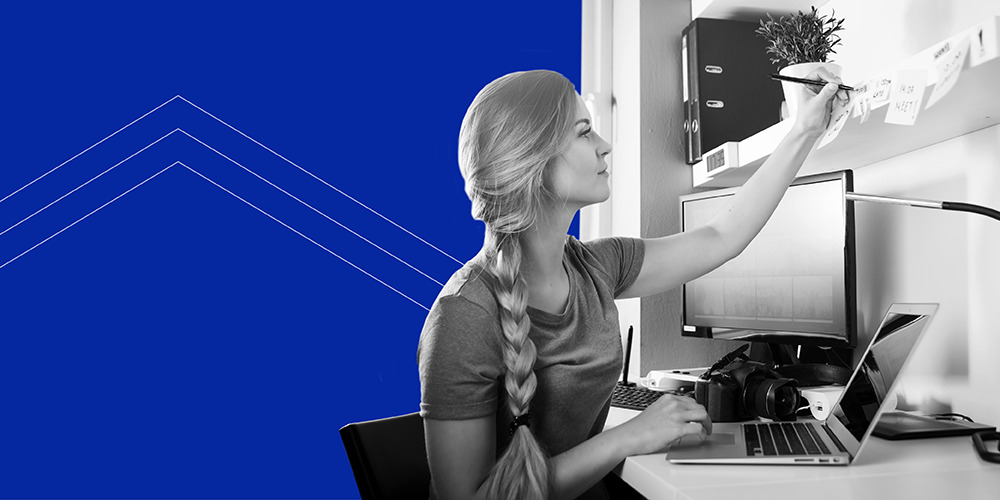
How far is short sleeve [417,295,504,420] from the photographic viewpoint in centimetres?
94

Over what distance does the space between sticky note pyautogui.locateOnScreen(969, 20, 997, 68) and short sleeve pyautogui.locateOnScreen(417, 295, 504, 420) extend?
2.23ft

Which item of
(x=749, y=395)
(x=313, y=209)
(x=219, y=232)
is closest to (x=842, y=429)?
(x=749, y=395)

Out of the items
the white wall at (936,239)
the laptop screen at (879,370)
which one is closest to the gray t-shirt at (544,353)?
the laptop screen at (879,370)

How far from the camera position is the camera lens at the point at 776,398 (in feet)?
3.84

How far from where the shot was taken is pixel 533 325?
41.6 inches

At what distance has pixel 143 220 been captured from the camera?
1.93 meters

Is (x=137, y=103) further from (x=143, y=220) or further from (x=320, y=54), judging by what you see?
(x=320, y=54)

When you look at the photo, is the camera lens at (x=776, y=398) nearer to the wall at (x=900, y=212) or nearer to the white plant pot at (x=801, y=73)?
the wall at (x=900, y=212)

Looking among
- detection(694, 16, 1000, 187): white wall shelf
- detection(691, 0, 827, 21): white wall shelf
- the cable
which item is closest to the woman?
detection(694, 16, 1000, 187): white wall shelf

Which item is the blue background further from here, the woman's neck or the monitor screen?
the woman's neck

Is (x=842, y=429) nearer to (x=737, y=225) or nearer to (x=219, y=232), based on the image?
(x=737, y=225)

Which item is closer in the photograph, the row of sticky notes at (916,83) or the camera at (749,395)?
the row of sticky notes at (916,83)

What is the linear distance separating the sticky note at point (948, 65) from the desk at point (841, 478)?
0.47 metres

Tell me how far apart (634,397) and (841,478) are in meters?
0.64
